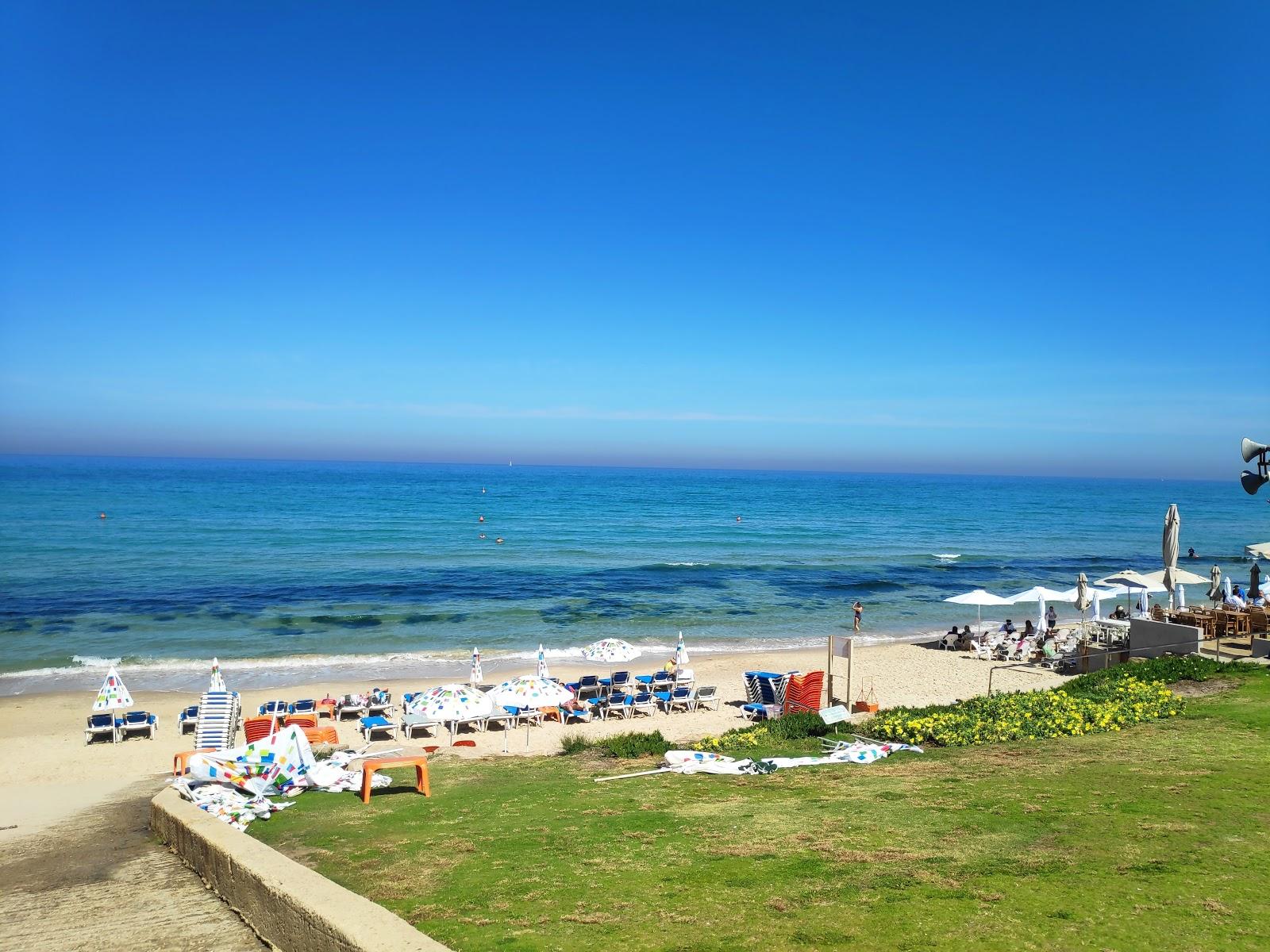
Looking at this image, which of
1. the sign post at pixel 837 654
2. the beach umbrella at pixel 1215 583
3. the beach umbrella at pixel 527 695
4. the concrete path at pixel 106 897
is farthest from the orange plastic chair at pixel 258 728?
the beach umbrella at pixel 1215 583

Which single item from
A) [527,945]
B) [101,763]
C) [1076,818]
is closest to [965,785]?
[1076,818]

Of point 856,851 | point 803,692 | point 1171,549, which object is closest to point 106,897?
point 856,851

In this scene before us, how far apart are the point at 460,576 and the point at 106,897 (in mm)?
36904

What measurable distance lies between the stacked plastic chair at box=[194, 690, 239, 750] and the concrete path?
5416 mm

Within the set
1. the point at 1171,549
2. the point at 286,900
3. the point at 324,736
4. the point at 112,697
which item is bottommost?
the point at 324,736

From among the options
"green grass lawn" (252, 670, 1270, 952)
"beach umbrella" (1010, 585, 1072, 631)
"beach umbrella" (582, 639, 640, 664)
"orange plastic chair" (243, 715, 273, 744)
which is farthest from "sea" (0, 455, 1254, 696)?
"green grass lawn" (252, 670, 1270, 952)

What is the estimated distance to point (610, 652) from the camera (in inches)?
895

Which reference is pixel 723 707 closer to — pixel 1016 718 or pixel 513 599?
pixel 1016 718

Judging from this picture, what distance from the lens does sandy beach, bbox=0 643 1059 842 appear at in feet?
41.9

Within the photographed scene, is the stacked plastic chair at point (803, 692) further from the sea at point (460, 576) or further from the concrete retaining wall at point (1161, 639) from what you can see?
the sea at point (460, 576)

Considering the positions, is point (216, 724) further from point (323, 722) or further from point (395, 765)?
point (395, 765)

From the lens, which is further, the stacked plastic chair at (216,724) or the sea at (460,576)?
the sea at (460,576)

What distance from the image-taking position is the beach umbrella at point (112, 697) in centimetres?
1772

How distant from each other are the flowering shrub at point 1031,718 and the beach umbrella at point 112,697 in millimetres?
15359
